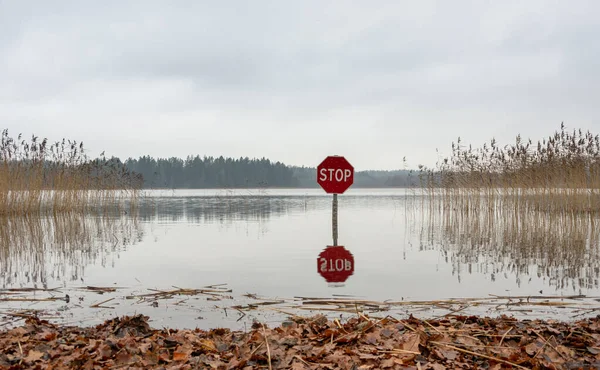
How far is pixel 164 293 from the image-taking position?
6973mm

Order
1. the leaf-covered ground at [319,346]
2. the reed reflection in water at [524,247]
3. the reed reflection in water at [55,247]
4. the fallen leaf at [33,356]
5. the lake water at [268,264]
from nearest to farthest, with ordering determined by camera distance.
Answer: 1. the leaf-covered ground at [319,346]
2. the fallen leaf at [33,356]
3. the lake water at [268,264]
4. the reed reflection in water at [524,247]
5. the reed reflection in water at [55,247]

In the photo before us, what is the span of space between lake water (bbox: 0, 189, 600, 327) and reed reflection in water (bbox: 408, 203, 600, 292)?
32 mm

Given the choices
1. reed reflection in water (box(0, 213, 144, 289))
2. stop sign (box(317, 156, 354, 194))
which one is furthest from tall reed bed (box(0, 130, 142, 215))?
stop sign (box(317, 156, 354, 194))

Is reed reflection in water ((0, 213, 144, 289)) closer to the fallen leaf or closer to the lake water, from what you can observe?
the lake water

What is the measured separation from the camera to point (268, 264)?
966 centimetres

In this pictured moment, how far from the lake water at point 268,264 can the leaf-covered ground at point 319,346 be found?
93 centimetres

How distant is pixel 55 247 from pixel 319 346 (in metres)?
10.2

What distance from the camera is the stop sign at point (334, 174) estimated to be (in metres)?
15.5

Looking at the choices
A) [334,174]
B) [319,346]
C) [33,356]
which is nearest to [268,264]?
[319,346]

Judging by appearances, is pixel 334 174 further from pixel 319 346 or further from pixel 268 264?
pixel 319 346

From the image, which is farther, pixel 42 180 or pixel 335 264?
pixel 42 180

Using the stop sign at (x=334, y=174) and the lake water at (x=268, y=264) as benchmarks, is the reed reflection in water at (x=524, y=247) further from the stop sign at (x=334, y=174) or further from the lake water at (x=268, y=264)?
the stop sign at (x=334, y=174)

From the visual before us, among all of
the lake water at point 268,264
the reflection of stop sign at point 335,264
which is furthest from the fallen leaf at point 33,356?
the reflection of stop sign at point 335,264

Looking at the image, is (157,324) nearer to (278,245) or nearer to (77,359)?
(77,359)
